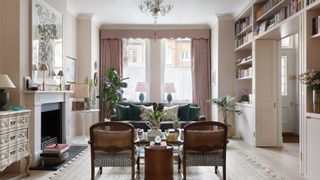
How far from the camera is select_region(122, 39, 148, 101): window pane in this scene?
9.20 meters

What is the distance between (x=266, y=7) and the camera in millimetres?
5852

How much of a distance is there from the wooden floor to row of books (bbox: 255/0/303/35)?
232 centimetres

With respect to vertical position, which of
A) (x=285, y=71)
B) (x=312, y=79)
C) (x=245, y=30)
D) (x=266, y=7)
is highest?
(x=266, y=7)

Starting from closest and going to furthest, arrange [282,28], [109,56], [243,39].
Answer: [282,28], [243,39], [109,56]

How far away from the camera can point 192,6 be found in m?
7.08

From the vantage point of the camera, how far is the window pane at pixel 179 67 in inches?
363

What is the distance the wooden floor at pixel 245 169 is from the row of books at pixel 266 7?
8.77 feet

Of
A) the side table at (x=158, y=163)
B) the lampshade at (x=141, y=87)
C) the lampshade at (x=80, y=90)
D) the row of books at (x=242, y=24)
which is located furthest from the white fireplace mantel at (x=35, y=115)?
the row of books at (x=242, y=24)

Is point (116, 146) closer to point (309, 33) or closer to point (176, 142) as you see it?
point (176, 142)

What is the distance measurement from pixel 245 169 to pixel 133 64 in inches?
214

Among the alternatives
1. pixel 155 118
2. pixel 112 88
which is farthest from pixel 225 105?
pixel 155 118

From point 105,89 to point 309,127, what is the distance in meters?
5.47

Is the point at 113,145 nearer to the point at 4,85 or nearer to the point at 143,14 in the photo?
the point at 4,85

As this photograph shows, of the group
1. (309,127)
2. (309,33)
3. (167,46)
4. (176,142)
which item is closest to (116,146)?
(176,142)
